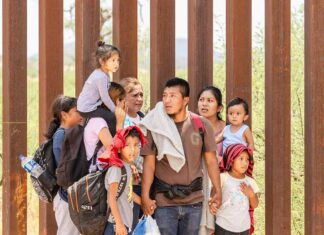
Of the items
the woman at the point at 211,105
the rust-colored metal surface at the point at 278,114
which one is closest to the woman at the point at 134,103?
the woman at the point at 211,105

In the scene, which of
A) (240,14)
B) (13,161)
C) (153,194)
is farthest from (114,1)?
(153,194)

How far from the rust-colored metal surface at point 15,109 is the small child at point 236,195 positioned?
6.57 feet

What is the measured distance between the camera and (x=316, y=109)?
17.2 ft

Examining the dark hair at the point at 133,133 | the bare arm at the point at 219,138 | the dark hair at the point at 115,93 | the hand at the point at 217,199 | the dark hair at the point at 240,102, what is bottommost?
the hand at the point at 217,199

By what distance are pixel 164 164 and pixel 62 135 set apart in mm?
804

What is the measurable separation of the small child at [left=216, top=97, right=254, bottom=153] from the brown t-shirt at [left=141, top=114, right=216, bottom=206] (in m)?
0.39

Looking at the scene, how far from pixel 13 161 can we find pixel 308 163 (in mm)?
2436

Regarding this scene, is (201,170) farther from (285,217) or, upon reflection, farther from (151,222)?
(285,217)

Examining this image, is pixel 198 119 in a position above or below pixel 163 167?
above

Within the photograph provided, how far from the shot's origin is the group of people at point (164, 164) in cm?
462

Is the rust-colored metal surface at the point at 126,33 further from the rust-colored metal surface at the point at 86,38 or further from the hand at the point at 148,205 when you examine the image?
the hand at the point at 148,205

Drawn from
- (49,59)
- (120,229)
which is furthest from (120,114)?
(49,59)

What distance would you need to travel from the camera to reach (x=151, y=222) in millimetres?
4637

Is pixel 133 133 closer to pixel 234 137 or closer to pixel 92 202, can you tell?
pixel 92 202
